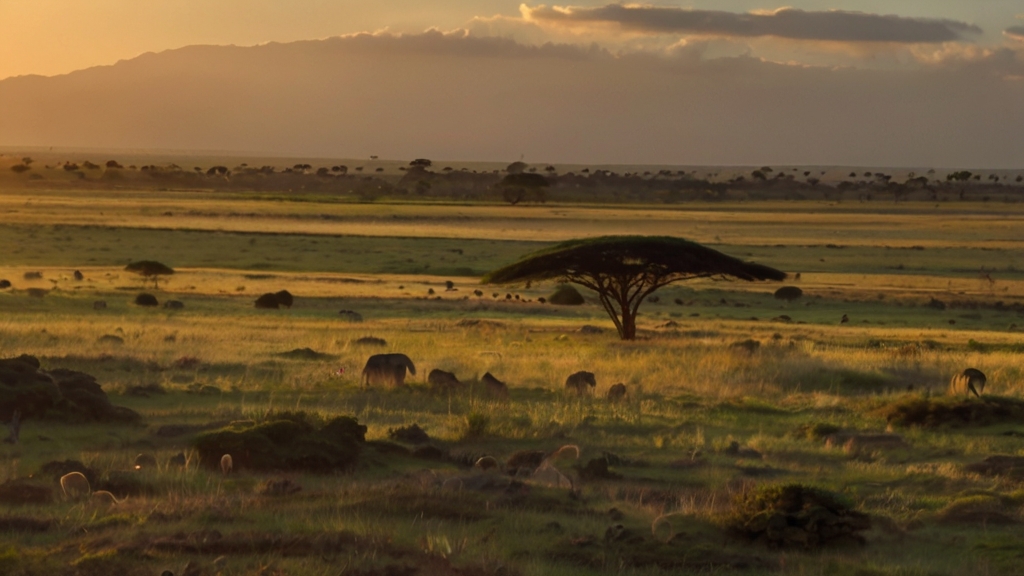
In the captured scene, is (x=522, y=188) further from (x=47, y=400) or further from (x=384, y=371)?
(x=47, y=400)

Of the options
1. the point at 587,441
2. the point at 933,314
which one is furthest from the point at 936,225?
the point at 587,441

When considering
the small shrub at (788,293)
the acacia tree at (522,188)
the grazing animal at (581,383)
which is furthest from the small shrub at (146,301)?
the acacia tree at (522,188)

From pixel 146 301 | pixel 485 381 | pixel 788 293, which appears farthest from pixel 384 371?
pixel 788 293

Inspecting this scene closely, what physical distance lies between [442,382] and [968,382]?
8.77m

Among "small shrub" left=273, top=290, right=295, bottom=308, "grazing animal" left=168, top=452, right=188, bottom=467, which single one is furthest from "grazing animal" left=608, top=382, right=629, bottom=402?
"small shrub" left=273, top=290, right=295, bottom=308

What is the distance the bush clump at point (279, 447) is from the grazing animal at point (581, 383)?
24.6 feet

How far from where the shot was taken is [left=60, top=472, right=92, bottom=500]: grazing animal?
10.7 meters

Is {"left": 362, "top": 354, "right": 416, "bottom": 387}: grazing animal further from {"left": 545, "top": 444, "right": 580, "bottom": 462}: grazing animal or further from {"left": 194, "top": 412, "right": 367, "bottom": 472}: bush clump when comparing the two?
{"left": 545, "top": 444, "right": 580, "bottom": 462}: grazing animal

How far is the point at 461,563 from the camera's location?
8.26 m

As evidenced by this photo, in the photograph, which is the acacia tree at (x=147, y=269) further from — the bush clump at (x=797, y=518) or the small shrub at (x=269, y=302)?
the bush clump at (x=797, y=518)

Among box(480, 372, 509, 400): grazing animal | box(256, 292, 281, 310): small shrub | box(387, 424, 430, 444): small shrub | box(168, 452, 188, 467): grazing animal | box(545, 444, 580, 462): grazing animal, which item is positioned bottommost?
box(256, 292, 281, 310): small shrub

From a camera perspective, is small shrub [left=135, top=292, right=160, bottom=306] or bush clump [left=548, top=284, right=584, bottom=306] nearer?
small shrub [left=135, top=292, right=160, bottom=306]

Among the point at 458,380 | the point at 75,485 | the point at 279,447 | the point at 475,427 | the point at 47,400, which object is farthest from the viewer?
the point at 458,380

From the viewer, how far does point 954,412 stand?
18234 millimetres
